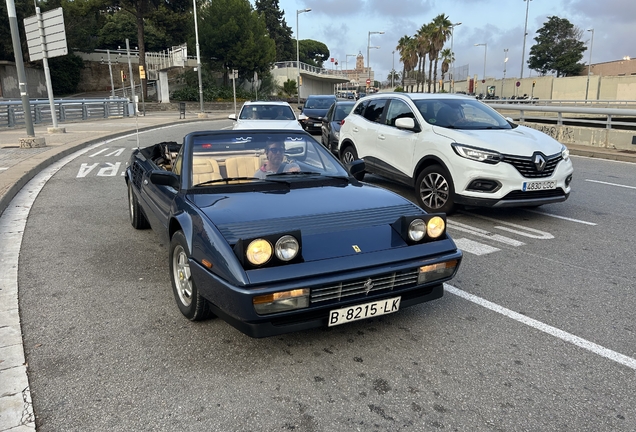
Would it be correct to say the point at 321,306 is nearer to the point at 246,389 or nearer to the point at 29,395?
the point at 246,389

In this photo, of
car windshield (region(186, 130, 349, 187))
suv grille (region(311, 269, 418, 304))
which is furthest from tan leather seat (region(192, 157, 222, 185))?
suv grille (region(311, 269, 418, 304))

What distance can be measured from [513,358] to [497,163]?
3564 mm

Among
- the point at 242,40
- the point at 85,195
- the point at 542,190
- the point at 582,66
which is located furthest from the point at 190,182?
the point at 582,66

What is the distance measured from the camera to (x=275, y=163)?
169 inches

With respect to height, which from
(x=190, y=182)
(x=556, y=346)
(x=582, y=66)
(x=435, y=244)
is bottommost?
(x=556, y=346)

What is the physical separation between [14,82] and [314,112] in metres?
41.6

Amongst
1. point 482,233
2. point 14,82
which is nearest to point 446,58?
point 14,82

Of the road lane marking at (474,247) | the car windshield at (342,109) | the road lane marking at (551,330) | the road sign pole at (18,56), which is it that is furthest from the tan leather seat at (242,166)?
the road sign pole at (18,56)

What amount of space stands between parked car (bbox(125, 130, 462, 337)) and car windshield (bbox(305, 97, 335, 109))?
1716cm

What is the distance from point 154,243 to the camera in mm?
5602

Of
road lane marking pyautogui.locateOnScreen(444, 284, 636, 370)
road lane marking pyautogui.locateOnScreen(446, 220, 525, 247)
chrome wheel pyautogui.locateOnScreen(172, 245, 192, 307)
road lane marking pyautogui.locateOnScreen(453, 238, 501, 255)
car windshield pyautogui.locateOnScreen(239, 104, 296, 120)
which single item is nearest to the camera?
road lane marking pyautogui.locateOnScreen(444, 284, 636, 370)

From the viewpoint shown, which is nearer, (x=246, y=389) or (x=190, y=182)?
(x=246, y=389)

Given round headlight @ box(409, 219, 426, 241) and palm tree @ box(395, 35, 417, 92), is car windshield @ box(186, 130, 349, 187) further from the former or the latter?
palm tree @ box(395, 35, 417, 92)

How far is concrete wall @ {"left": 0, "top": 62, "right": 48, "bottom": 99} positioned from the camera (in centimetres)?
4641
